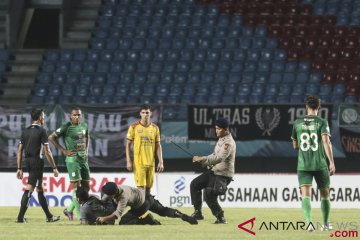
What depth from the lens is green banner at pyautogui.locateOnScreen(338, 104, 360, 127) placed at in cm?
2550

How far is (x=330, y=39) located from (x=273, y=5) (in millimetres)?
2515

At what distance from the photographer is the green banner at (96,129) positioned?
26.6 meters

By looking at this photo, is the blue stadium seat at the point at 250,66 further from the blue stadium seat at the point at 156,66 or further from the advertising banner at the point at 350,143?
the advertising banner at the point at 350,143

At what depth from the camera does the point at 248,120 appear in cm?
2617

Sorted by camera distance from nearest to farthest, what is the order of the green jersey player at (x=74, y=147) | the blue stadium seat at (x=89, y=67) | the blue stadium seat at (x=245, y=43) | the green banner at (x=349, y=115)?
the green jersey player at (x=74, y=147) → the green banner at (x=349, y=115) → the blue stadium seat at (x=89, y=67) → the blue stadium seat at (x=245, y=43)

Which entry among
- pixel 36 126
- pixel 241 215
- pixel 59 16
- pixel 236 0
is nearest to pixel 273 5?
pixel 236 0

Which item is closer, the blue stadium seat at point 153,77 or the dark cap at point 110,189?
the dark cap at point 110,189

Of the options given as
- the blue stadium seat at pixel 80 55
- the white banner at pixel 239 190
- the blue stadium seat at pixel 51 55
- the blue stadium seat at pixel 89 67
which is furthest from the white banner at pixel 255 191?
the blue stadium seat at pixel 51 55

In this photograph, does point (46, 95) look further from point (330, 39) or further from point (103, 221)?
point (103, 221)

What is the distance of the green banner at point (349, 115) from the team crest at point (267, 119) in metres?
1.52

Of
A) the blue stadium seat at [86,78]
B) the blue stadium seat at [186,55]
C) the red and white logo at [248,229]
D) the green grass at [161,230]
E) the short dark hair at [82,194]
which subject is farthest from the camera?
the blue stadium seat at [186,55]

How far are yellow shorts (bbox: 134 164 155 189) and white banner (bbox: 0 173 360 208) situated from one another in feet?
20.7

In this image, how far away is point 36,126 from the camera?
18.3 metres

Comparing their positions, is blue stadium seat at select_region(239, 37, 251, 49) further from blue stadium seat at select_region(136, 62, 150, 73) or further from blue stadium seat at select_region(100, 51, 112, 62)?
blue stadium seat at select_region(100, 51, 112, 62)
